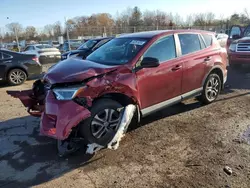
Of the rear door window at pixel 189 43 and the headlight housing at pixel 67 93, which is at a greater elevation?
the rear door window at pixel 189 43

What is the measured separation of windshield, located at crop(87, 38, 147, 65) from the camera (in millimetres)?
4259

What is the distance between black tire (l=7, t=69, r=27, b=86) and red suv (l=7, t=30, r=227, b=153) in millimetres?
5494

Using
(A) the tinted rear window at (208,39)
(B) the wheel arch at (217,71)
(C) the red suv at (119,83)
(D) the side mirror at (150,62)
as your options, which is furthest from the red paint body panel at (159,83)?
(A) the tinted rear window at (208,39)

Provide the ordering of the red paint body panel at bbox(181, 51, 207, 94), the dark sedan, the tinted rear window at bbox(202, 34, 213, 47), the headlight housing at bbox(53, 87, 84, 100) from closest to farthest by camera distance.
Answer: the headlight housing at bbox(53, 87, 84, 100) → the red paint body panel at bbox(181, 51, 207, 94) → the tinted rear window at bbox(202, 34, 213, 47) → the dark sedan

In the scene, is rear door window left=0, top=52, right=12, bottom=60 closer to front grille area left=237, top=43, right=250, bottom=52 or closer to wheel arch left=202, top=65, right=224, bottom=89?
wheel arch left=202, top=65, right=224, bottom=89

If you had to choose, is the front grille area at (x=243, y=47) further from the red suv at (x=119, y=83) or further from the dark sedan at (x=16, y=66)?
the dark sedan at (x=16, y=66)

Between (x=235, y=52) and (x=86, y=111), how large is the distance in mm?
7788

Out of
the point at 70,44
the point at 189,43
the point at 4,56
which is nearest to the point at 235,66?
the point at 189,43

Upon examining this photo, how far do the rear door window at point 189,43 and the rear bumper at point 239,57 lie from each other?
14.7 ft

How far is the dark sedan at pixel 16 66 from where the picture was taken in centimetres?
920

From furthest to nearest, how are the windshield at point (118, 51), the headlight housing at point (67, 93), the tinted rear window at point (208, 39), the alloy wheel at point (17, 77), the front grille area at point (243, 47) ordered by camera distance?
the alloy wheel at point (17, 77) → the front grille area at point (243, 47) → the tinted rear window at point (208, 39) → the windshield at point (118, 51) → the headlight housing at point (67, 93)

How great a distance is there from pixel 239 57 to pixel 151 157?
282 inches

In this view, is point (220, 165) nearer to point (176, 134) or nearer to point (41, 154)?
point (176, 134)

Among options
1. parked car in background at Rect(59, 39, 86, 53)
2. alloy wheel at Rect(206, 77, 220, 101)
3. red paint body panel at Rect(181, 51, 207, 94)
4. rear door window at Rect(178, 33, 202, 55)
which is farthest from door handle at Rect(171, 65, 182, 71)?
parked car in background at Rect(59, 39, 86, 53)
